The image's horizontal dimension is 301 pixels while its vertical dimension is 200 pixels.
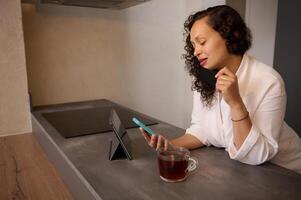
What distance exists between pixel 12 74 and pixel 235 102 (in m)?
1.26

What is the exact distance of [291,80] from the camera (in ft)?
6.79

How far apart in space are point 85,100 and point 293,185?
158cm

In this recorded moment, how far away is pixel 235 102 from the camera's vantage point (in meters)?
0.71

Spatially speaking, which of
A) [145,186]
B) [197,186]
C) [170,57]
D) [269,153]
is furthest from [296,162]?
[170,57]

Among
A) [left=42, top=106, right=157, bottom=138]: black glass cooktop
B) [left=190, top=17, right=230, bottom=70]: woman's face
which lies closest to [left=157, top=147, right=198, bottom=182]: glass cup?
[left=190, top=17, right=230, bottom=70]: woman's face

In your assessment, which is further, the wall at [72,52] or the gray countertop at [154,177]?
the wall at [72,52]

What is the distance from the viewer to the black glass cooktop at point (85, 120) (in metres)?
1.18

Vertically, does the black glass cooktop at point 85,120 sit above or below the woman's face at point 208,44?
below

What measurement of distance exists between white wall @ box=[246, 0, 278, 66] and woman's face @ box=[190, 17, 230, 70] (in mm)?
1266

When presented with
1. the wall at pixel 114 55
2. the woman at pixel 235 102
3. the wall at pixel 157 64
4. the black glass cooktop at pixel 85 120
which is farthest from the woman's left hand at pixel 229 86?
the wall at pixel 157 64

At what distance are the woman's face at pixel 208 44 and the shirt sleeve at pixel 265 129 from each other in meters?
0.18

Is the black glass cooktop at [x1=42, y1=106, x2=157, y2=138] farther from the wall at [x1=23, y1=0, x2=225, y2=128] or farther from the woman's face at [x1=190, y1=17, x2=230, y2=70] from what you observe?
the woman's face at [x1=190, y1=17, x2=230, y2=70]

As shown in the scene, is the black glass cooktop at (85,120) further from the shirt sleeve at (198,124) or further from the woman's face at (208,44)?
the woman's face at (208,44)

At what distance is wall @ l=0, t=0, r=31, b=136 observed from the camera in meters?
1.41
